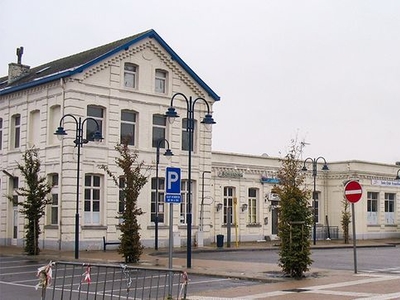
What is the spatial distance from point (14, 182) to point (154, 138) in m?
8.24

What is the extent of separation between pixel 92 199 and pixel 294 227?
16864 millimetres

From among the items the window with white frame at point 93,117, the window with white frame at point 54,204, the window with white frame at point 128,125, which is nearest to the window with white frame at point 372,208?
the window with white frame at point 128,125

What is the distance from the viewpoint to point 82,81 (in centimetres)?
3481

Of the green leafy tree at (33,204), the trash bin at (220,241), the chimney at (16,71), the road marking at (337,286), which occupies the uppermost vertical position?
the chimney at (16,71)

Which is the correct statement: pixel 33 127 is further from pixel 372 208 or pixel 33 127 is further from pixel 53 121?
pixel 372 208

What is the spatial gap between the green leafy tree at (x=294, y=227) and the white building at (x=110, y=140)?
1592cm

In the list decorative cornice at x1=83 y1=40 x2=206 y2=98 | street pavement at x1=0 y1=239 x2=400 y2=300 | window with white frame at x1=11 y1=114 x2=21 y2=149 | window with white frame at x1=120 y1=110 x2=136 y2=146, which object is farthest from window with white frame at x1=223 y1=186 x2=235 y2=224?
street pavement at x1=0 y1=239 x2=400 y2=300

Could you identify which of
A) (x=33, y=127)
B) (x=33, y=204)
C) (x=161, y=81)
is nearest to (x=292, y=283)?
(x=33, y=204)

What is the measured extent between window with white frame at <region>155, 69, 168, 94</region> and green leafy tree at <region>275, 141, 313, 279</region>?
1882 centimetres

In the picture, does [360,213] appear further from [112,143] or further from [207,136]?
[112,143]

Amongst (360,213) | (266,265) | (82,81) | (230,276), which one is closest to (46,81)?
(82,81)

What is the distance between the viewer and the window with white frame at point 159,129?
1501 inches

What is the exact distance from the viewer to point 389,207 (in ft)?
181

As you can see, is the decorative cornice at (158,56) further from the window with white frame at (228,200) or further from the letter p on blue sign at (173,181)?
the letter p on blue sign at (173,181)
